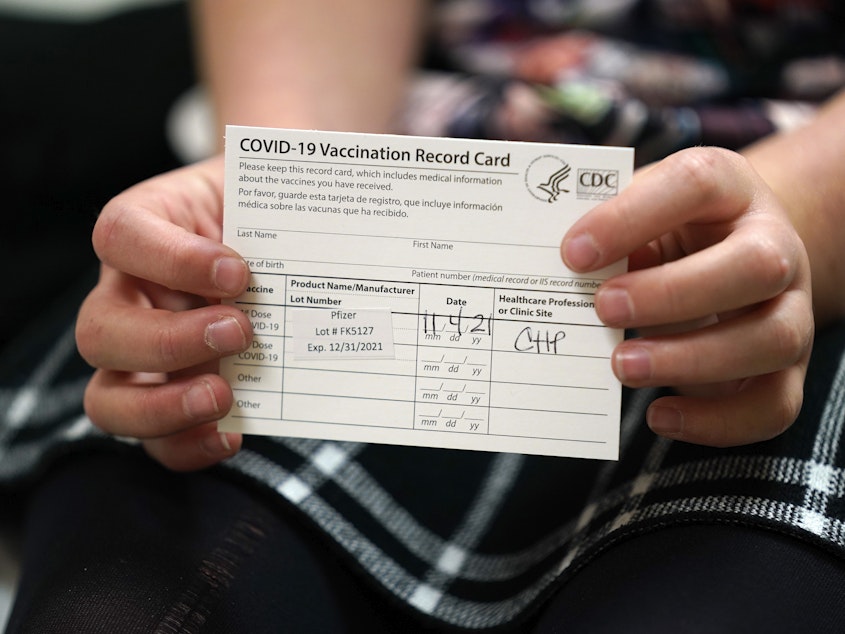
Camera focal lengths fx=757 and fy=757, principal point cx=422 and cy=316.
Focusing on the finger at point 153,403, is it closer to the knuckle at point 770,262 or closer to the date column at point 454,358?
the date column at point 454,358

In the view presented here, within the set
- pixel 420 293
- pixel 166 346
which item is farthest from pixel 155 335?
pixel 420 293

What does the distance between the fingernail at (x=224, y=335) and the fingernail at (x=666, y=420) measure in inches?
9.9

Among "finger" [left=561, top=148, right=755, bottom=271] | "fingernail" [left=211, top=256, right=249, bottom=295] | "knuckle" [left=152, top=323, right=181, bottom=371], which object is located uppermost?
"finger" [left=561, top=148, right=755, bottom=271]

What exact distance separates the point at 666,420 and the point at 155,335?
313mm

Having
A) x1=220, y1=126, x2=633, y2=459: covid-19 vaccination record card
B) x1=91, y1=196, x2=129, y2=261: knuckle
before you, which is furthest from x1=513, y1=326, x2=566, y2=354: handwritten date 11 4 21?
x1=91, y1=196, x2=129, y2=261: knuckle

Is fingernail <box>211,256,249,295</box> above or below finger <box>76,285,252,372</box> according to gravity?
above

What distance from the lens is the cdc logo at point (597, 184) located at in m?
0.44

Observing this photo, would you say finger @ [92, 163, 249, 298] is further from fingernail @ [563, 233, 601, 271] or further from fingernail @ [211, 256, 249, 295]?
fingernail @ [563, 233, 601, 271]

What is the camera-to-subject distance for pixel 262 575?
0.49 meters

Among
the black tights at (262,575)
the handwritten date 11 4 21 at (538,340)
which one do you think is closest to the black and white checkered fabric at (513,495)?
the black tights at (262,575)

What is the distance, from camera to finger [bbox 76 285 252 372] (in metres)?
0.45

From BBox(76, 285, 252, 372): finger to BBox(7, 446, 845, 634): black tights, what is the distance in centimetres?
11

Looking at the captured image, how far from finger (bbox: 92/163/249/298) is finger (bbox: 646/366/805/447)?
270 mm

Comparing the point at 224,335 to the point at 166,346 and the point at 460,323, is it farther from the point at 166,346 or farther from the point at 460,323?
the point at 460,323
